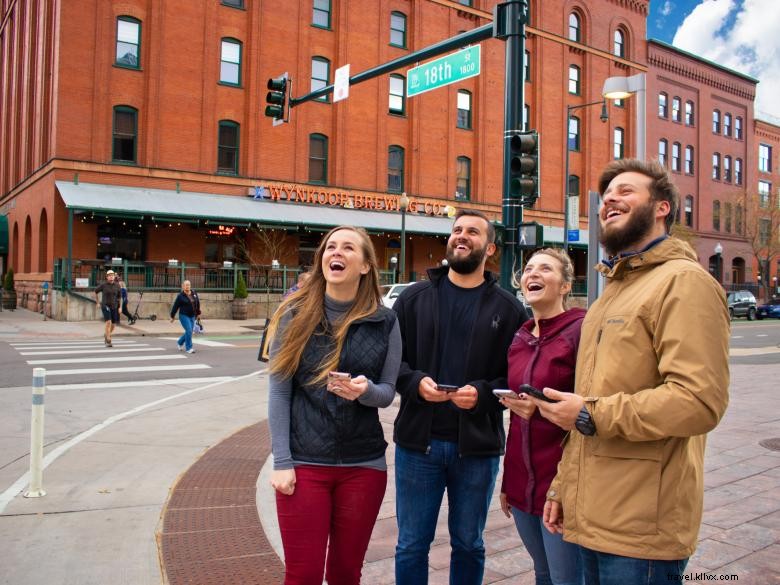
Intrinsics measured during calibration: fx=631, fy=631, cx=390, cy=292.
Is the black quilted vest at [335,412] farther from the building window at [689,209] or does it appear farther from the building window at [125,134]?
the building window at [689,209]

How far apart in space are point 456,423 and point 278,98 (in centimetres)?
1197

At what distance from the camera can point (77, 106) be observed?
25625 mm

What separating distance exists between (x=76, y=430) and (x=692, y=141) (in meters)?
50.5

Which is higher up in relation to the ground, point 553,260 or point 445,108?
point 445,108

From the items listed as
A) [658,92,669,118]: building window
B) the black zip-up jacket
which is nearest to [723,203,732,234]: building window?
[658,92,669,118]: building window

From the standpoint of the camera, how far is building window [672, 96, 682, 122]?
154 feet

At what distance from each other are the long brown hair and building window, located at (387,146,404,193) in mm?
30626

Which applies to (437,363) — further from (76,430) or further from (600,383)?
(76,430)

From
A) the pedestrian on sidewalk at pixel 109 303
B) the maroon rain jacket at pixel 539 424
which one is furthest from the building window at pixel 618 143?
the maroon rain jacket at pixel 539 424

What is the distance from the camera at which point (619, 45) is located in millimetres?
42812

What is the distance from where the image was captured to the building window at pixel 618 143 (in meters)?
42.9

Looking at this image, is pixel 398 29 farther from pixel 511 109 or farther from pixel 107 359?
pixel 511 109

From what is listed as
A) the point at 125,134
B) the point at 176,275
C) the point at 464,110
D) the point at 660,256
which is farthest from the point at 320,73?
the point at 660,256

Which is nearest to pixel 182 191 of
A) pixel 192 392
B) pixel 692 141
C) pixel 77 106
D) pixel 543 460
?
pixel 77 106
